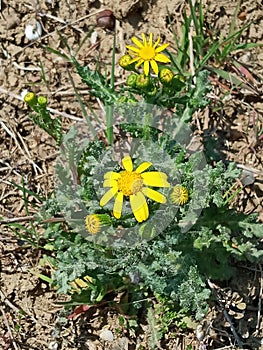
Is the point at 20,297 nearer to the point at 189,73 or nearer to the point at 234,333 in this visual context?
the point at 234,333

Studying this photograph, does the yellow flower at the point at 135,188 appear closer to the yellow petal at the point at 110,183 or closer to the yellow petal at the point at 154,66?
the yellow petal at the point at 110,183

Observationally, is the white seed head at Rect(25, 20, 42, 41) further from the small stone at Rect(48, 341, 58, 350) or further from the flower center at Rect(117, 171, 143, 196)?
the small stone at Rect(48, 341, 58, 350)

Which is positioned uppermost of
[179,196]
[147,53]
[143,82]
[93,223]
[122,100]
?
[147,53]

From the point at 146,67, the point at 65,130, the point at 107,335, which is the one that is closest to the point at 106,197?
the point at 146,67

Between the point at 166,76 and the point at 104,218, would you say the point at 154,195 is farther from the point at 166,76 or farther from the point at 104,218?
the point at 166,76

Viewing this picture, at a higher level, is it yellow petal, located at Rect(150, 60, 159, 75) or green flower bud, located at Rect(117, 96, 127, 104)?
yellow petal, located at Rect(150, 60, 159, 75)

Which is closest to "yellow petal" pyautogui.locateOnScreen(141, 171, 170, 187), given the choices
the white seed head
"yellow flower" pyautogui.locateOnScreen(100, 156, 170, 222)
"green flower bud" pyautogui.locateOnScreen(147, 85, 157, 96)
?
"yellow flower" pyautogui.locateOnScreen(100, 156, 170, 222)
